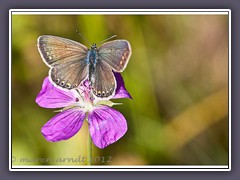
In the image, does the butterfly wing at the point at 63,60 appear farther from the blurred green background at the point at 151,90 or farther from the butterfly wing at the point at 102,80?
the blurred green background at the point at 151,90

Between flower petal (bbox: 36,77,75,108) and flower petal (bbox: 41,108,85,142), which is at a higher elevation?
flower petal (bbox: 36,77,75,108)

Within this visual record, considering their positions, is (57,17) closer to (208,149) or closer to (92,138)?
(92,138)

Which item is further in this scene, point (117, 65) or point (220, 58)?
point (220, 58)

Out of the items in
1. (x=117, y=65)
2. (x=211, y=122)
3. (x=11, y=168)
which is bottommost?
(x=11, y=168)

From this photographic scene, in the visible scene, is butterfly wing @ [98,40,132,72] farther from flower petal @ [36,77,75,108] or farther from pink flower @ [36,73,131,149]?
flower petal @ [36,77,75,108]

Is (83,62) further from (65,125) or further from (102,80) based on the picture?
(65,125)

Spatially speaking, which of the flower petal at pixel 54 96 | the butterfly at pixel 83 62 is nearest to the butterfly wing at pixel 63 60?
the butterfly at pixel 83 62

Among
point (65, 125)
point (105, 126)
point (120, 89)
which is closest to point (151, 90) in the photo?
point (120, 89)

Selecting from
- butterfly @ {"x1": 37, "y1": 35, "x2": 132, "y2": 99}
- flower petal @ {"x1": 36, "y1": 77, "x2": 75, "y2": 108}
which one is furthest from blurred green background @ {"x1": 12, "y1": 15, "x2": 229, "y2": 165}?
butterfly @ {"x1": 37, "y1": 35, "x2": 132, "y2": 99}
